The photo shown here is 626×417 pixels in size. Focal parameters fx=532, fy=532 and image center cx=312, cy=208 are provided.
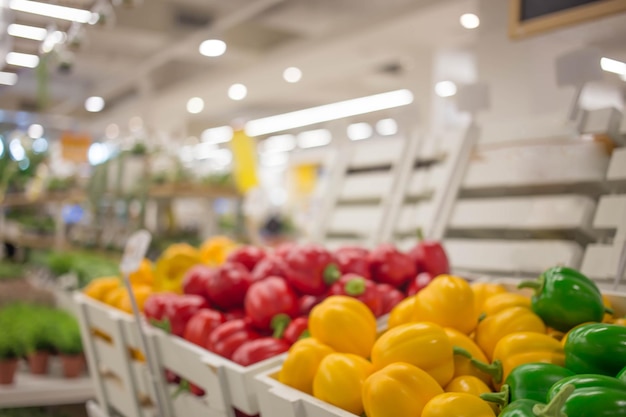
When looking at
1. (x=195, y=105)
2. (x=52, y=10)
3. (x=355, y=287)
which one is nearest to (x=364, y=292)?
(x=355, y=287)

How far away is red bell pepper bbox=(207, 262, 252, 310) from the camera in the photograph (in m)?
1.62

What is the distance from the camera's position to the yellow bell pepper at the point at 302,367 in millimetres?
1075

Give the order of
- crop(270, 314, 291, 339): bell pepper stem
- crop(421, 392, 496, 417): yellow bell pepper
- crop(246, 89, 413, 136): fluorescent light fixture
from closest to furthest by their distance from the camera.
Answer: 1. crop(421, 392, 496, 417): yellow bell pepper
2. crop(270, 314, 291, 339): bell pepper stem
3. crop(246, 89, 413, 136): fluorescent light fixture

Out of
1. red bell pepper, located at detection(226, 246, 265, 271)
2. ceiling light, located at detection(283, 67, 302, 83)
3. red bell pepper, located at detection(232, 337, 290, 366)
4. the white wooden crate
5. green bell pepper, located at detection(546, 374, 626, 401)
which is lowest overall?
the white wooden crate

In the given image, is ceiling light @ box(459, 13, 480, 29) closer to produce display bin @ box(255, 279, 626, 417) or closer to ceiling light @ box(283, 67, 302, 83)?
ceiling light @ box(283, 67, 302, 83)

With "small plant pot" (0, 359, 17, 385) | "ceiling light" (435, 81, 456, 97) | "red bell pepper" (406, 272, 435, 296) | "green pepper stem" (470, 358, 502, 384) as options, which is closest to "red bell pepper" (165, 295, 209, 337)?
"red bell pepper" (406, 272, 435, 296)

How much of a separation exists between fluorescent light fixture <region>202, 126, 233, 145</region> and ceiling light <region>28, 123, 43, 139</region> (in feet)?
12.4

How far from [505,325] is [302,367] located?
423 millimetres

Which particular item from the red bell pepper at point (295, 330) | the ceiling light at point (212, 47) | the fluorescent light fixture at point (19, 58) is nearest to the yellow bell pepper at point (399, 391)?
the red bell pepper at point (295, 330)

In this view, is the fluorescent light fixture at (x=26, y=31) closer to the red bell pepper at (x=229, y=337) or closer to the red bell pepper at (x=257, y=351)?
the red bell pepper at (x=229, y=337)

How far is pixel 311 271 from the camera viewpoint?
153 centimetres

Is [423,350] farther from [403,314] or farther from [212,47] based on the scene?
[212,47]

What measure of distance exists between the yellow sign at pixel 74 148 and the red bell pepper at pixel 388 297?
20.0ft

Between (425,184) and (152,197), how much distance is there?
7.68 ft
